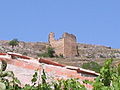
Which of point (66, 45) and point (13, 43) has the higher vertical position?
point (13, 43)

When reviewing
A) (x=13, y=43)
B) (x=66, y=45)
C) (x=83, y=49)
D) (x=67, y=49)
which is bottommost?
(x=67, y=49)

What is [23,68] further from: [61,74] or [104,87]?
[104,87]

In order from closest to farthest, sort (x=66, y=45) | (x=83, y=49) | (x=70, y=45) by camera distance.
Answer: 1. (x=66, y=45)
2. (x=70, y=45)
3. (x=83, y=49)

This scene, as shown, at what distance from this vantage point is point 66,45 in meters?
80.6

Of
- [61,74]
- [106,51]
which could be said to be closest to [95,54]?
[106,51]

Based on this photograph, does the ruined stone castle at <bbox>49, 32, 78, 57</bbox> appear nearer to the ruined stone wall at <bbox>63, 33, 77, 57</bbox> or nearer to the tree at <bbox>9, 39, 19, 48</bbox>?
the ruined stone wall at <bbox>63, 33, 77, 57</bbox>

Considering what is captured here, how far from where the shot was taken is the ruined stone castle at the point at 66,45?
7944 cm

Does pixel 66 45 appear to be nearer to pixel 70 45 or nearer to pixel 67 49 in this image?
pixel 70 45

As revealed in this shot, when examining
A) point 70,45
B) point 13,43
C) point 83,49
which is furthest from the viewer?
point 83,49

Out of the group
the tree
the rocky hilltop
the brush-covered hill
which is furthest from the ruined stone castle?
the tree

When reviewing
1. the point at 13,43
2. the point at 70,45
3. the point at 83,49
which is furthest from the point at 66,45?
Result: the point at 13,43

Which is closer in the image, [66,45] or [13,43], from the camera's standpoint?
[13,43]

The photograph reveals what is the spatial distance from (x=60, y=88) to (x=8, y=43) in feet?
238

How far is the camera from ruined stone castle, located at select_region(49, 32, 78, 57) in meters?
79.4
